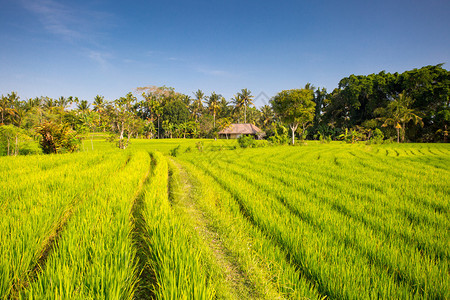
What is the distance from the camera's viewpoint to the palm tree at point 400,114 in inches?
1059

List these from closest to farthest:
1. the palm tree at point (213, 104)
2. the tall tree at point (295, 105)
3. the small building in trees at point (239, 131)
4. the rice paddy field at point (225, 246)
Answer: the rice paddy field at point (225, 246) < the tall tree at point (295, 105) < the small building in trees at point (239, 131) < the palm tree at point (213, 104)

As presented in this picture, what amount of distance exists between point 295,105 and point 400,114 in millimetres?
16758

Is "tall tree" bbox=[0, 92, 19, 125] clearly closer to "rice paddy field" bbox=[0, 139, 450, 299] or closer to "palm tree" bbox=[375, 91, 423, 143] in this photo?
"rice paddy field" bbox=[0, 139, 450, 299]

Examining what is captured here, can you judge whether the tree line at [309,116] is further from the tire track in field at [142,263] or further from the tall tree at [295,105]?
the tire track in field at [142,263]

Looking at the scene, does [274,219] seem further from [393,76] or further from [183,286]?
[393,76]

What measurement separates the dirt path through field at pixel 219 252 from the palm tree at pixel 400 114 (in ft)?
111

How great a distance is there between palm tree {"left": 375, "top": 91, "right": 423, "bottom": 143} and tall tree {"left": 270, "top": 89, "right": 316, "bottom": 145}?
13506mm

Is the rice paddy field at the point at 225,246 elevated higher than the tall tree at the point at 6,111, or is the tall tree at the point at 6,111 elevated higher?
the tall tree at the point at 6,111

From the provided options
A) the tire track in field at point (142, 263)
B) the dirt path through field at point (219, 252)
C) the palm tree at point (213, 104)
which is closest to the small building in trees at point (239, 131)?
the palm tree at point (213, 104)

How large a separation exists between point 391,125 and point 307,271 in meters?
38.0

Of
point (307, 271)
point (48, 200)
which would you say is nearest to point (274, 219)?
point (307, 271)

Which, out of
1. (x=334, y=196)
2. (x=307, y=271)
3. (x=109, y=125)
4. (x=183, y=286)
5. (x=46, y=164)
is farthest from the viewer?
(x=109, y=125)

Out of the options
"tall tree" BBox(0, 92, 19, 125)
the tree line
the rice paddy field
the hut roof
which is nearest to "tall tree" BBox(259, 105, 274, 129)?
the tree line

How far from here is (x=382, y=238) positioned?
2.34m
